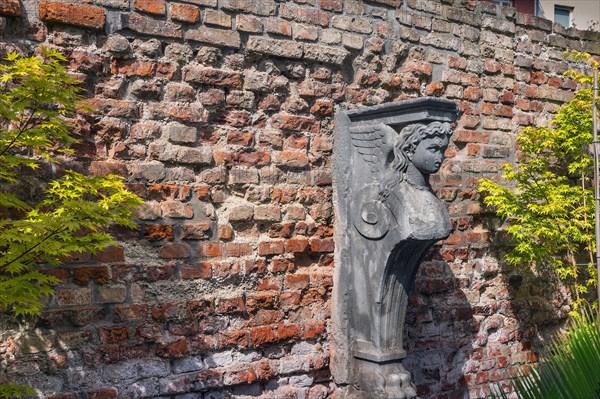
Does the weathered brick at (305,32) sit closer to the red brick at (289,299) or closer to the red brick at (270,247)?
the red brick at (270,247)

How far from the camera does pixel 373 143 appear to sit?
359 cm

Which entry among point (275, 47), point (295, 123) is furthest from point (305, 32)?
point (295, 123)

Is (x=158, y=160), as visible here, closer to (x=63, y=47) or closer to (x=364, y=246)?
(x=63, y=47)

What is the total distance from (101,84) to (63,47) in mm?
234

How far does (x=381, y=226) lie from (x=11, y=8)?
2.02 m

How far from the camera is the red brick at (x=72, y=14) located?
3.05m

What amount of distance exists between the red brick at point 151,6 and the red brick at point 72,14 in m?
0.18

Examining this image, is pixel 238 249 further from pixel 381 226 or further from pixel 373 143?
pixel 373 143

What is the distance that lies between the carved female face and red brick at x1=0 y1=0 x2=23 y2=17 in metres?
1.95

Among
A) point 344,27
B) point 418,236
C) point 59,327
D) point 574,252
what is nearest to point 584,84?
point 574,252

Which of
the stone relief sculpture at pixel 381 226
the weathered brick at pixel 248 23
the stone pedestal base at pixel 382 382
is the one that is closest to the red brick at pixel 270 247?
the stone relief sculpture at pixel 381 226

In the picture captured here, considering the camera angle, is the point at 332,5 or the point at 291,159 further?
the point at 332,5

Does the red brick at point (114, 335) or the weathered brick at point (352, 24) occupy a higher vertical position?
the weathered brick at point (352, 24)

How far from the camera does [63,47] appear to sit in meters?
3.11
